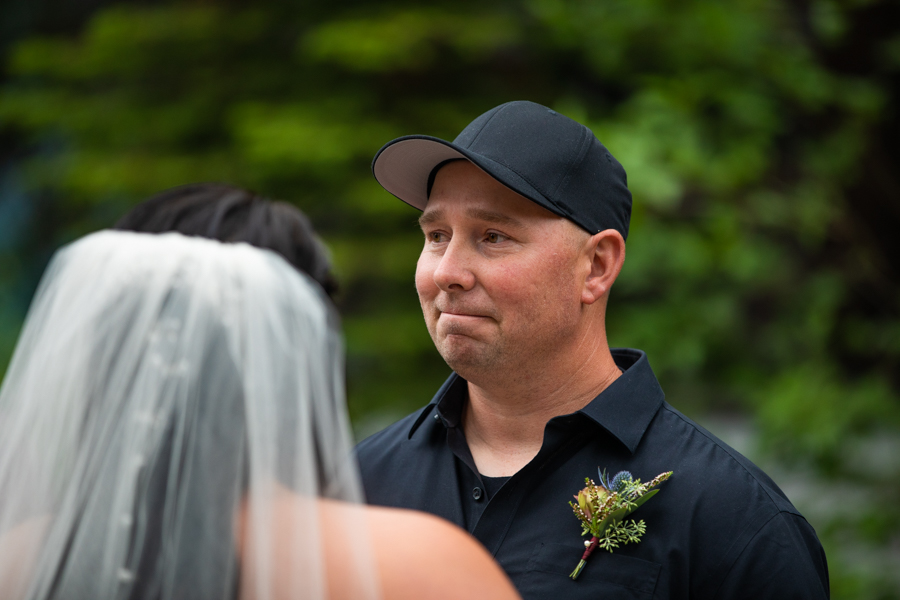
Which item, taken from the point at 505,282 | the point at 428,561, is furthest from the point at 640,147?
the point at 428,561

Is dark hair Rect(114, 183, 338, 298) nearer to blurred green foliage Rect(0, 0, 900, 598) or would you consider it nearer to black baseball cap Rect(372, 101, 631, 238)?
black baseball cap Rect(372, 101, 631, 238)

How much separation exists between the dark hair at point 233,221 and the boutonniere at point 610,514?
0.91 meters

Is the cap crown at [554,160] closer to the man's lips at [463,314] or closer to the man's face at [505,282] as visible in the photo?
the man's face at [505,282]

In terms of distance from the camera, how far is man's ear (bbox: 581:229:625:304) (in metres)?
2.49

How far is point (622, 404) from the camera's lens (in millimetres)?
2361

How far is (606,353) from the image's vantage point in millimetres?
2578

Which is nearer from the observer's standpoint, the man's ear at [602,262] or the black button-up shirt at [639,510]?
the black button-up shirt at [639,510]

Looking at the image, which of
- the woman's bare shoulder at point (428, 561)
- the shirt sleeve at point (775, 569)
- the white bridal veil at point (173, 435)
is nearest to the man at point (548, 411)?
the shirt sleeve at point (775, 569)

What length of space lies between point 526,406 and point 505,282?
1.29ft

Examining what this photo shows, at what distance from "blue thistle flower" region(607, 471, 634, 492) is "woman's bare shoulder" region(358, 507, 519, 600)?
691 millimetres

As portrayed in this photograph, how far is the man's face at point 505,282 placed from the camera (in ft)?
7.85


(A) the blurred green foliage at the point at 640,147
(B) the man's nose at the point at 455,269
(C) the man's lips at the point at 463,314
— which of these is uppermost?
(A) the blurred green foliage at the point at 640,147

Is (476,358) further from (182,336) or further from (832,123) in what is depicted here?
(832,123)

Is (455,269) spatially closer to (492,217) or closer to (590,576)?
(492,217)
